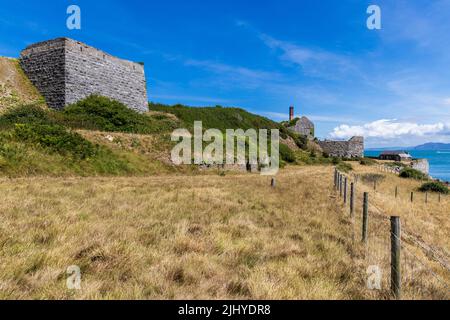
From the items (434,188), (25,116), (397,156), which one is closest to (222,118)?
(434,188)

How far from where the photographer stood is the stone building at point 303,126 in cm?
7969

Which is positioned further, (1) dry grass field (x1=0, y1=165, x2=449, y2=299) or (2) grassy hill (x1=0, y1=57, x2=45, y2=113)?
(2) grassy hill (x1=0, y1=57, x2=45, y2=113)

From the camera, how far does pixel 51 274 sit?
13.1 ft

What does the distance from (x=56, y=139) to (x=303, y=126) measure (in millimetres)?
70542

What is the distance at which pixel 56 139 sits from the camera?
19.0 meters

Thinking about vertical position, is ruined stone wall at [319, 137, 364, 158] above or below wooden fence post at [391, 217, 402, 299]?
above

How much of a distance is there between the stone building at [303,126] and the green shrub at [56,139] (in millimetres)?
66513

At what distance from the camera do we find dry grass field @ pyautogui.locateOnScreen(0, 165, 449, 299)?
12.8 ft

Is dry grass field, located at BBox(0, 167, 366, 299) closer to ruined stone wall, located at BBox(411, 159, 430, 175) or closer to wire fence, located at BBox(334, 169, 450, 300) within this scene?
wire fence, located at BBox(334, 169, 450, 300)

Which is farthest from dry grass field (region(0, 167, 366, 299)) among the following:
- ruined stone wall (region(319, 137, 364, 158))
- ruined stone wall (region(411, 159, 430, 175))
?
ruined stone wall (region(411, 159, 430, 175))

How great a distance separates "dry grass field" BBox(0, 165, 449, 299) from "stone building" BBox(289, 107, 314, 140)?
72124 mm

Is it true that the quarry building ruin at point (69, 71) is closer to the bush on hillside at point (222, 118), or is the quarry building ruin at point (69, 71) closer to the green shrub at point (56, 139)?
the green shrub at point (56, 139)
